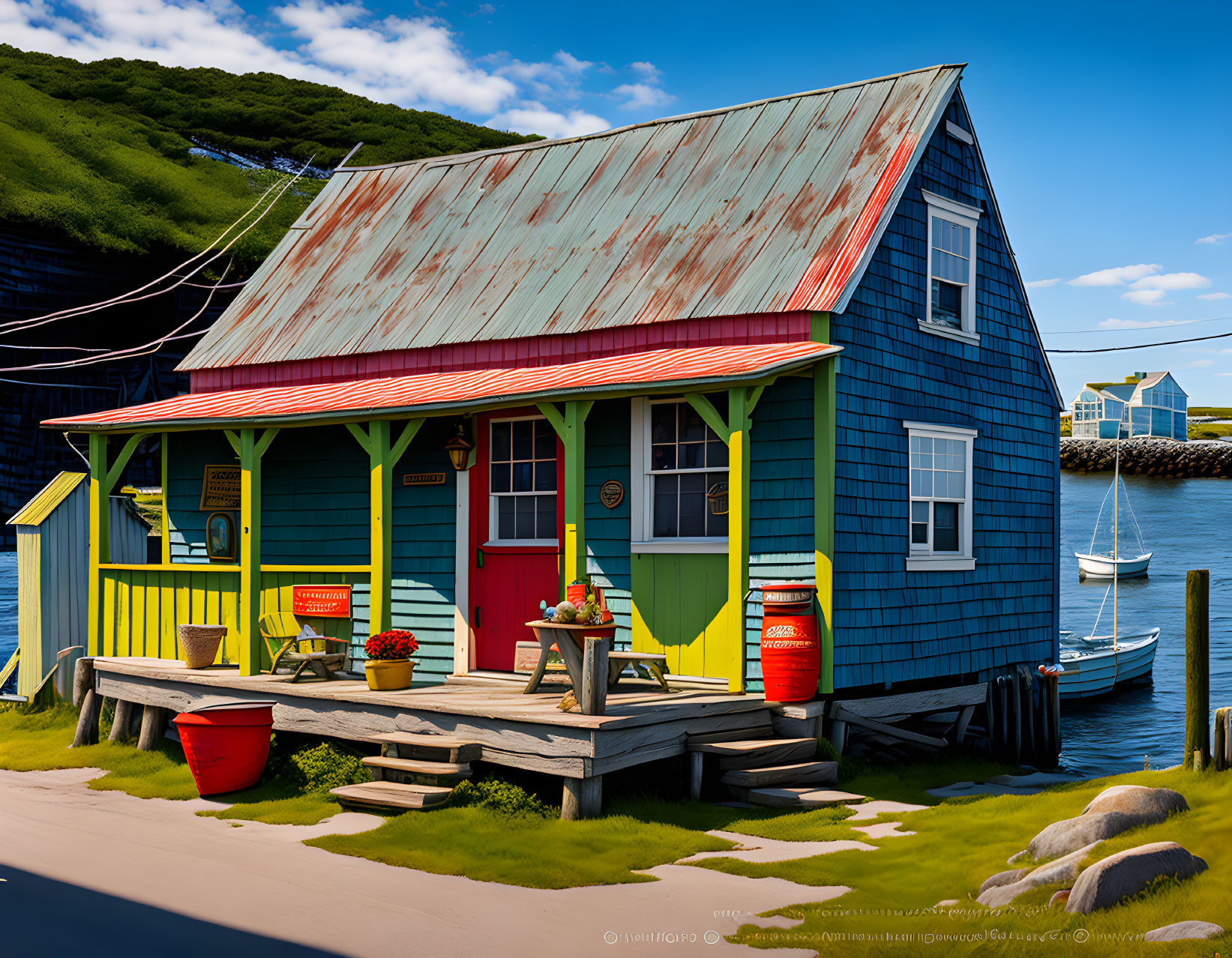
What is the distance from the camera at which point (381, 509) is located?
38.3ft

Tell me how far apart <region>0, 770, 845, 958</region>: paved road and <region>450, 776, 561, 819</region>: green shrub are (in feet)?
3.00

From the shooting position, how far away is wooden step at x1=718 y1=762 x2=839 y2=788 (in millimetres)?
9672

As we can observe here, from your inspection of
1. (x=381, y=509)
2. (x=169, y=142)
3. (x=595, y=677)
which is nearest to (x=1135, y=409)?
(x=169, y=142)

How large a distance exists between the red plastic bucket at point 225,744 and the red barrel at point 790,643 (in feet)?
15.1

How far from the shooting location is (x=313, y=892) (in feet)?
23.4

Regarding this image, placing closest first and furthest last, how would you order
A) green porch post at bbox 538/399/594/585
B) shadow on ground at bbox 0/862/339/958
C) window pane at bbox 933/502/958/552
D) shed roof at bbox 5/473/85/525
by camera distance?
shadow on ground at bbox 0/862/339/958
green porch post at bbox 538/399/594/585
window pane at bbox 933/502/958/552
shed roof at bbox 5/473/85/525

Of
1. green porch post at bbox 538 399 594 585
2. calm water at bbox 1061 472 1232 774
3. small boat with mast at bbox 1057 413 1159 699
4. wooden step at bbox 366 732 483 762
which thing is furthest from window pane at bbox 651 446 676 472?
small boat with mast at bbox 1057 413 1159 699

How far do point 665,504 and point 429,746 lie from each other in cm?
345

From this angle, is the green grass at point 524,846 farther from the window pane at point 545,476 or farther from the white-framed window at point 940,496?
the white-framed window at point 940,496

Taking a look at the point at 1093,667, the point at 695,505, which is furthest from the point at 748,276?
the point at 1093,667

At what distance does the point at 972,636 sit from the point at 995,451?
7.46ft

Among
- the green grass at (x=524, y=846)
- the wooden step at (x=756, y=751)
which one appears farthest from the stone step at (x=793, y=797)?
the green grass at (x=524, y=846)

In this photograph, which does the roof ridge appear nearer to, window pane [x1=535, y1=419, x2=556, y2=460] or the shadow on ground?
window pane [x1=535, y1=419, x2=556, y2=460]

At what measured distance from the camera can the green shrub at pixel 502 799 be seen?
8.99 meters
